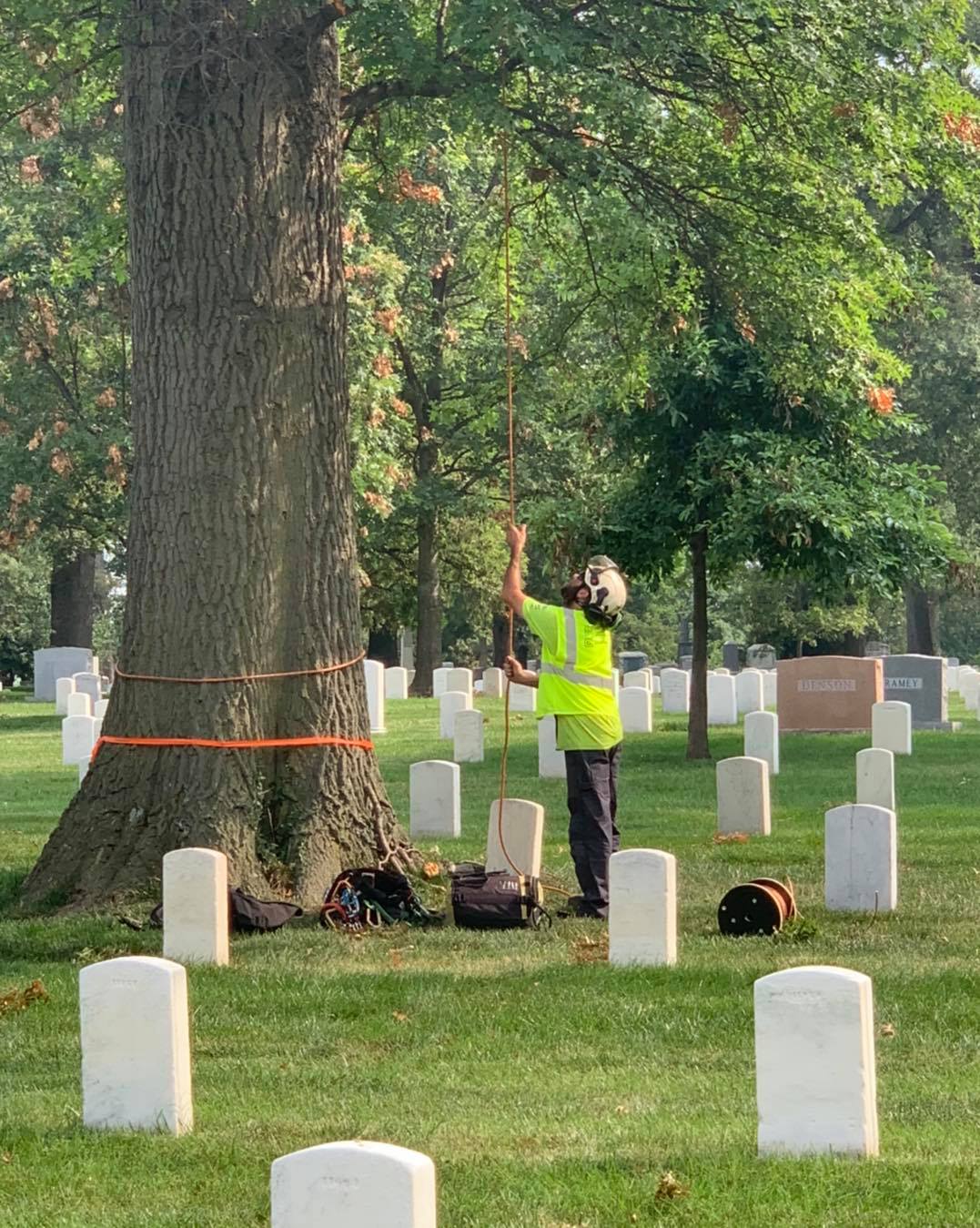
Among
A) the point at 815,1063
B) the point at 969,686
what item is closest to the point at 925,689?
the point at 969,686

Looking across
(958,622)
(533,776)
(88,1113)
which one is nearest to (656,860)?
(88,1113)

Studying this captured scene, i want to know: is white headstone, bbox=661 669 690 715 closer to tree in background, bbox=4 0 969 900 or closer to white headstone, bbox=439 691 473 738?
white headstone, bbox=439 691 473 738

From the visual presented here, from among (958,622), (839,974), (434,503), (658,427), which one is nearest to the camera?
(839,974)

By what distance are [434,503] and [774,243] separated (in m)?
23.2

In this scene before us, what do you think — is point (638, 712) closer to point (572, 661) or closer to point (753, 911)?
point (572, 661)

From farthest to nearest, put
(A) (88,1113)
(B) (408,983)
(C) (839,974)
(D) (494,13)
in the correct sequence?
(D) (494,13) → (B) (408,983) → (A) (88,1113) → (C) (839,974)

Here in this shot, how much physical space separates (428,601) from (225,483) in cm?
2720

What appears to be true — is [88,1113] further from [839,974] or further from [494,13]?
[494,13]

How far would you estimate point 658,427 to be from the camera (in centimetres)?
2258

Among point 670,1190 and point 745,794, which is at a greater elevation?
point 745,794

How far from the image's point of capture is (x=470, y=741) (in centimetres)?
2177

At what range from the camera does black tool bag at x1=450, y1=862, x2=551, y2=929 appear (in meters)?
10.4

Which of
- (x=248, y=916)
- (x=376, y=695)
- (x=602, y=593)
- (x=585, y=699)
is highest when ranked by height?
(x=602, y=593)

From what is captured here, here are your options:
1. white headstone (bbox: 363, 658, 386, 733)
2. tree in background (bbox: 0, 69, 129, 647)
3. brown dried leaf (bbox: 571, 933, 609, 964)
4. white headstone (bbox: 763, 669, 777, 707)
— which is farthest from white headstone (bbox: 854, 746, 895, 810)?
white headstone (bbox: 763, 669, 777, 707)
